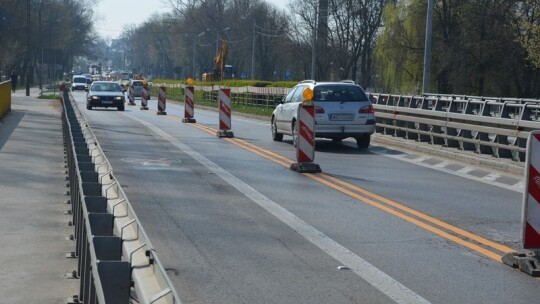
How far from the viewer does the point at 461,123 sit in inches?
894

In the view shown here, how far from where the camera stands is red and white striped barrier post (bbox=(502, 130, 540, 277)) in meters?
9.00

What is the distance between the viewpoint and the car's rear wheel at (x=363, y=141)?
24344mm

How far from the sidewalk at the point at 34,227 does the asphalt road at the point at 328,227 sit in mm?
946

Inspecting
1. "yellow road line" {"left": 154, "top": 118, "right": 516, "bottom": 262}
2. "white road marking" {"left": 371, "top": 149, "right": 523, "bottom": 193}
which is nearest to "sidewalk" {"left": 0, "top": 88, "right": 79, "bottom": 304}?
"yellow road line" {"left": 154, "top": 118, "right": 516, "bottom": 262}

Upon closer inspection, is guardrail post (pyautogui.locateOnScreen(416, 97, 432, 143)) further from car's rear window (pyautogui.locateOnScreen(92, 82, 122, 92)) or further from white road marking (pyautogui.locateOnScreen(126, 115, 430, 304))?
car's rear window (pyautogui.locateOnScreen(92, 82, 122, 92))

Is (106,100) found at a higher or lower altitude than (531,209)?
lower

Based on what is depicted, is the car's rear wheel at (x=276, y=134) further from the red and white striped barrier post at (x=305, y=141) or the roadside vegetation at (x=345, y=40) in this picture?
the roadside vegetation at (x=345, y=40)

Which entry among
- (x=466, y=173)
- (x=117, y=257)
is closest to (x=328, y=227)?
(x=117, y=257)

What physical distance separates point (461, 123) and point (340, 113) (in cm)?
284

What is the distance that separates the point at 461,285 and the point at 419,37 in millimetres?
51335

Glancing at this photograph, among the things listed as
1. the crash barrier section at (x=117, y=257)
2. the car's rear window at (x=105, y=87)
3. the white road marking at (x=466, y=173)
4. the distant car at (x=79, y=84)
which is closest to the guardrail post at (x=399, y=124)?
the white road marking at (x=466, y=173)

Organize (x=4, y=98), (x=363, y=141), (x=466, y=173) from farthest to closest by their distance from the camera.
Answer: (x=4, y=98), (x=363, y=141), (x=466, y=173)

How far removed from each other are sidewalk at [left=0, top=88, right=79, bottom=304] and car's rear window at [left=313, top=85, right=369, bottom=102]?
6.25m

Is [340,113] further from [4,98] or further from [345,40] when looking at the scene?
[345,40]
